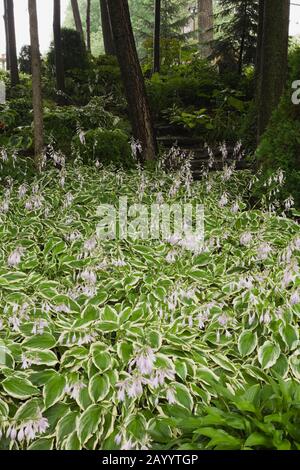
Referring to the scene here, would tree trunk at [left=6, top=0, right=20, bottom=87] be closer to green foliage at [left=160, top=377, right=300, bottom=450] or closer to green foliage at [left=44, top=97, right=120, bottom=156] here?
green foliage at [left=44, top=97, right=120, bottom=156]

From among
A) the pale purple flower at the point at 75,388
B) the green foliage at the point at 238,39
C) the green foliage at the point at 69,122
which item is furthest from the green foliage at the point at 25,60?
the pale purple flower at the point at 75,388

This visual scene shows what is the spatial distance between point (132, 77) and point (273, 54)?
2557 millimetres

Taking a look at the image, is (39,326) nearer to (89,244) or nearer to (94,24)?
(89,244)

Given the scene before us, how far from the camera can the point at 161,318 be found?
3877mm

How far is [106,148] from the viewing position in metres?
8.62

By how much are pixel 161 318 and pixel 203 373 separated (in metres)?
0.71

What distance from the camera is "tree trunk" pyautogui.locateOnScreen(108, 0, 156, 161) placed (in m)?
8.30

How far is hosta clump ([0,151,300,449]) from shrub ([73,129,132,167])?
3.50 metres

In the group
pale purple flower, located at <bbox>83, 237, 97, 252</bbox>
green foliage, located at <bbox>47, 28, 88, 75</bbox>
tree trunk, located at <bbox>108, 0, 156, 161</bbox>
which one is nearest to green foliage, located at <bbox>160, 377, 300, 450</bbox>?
Result: pale purple flower, located at <bbox>83, 237, 97, 252</bbox>

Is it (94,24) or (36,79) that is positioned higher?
(94,24)

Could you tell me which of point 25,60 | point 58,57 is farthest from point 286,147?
point 25,60

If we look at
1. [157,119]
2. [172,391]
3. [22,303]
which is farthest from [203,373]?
[157,119]

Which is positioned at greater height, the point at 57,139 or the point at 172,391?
the point at 57,139
